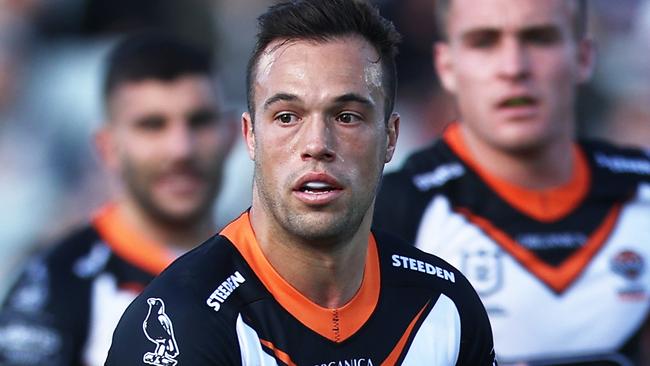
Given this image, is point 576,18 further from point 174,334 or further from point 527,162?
point 174,334

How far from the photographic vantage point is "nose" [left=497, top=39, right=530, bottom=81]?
5363 mm

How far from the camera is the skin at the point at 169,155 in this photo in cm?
662

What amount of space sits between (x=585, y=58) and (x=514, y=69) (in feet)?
1.76

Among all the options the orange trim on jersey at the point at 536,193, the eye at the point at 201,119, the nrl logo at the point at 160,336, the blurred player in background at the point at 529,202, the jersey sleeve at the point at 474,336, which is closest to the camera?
the nrl logo at the point at 160,336

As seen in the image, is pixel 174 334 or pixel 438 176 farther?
pixel 438 176

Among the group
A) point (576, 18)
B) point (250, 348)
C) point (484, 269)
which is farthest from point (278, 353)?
point (576, 18)

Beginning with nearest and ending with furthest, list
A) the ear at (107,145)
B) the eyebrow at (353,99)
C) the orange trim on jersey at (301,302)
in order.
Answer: the eyebrow at (353,99) < the orange trim on jersey at (301,302) < the ear at (107,145)

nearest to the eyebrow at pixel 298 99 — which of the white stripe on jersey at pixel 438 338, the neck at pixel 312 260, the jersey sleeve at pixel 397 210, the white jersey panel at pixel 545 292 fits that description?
the neck at pixel 312 260

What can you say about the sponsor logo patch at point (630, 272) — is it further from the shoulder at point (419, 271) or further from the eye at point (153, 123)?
the eye at point (153, 123)

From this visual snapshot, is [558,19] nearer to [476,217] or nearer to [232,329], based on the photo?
[476,217]

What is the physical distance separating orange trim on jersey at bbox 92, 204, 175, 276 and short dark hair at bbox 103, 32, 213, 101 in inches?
27.6

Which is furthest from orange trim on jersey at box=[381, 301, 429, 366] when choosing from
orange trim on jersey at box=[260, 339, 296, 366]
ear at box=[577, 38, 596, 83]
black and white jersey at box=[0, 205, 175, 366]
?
black and white jersey at box=[0, 205, 175, 366]

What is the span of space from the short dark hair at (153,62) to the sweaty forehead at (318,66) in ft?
10.8

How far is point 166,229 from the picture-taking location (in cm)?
667
